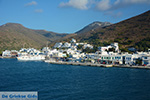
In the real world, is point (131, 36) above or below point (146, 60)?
above

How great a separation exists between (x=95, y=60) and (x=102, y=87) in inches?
1667

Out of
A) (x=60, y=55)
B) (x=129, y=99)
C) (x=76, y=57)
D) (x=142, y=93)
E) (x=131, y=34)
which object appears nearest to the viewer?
(x=129, y=99)

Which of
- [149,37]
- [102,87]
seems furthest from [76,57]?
[102,87]

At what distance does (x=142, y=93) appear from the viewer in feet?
78.1

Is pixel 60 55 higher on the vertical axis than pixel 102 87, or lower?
higher

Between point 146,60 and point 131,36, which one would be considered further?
point 131,36

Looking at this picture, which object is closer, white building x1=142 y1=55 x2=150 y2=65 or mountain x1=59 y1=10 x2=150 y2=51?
white building x1=142 y1=55 x2=150 y2=65

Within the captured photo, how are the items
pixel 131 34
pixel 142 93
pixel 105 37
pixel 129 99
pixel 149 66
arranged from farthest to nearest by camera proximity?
pixel 105 37, pixel 131 34, pixel 149 66, pixel 142 93, pixel 129 99

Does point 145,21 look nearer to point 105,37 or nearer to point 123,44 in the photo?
point 105,37

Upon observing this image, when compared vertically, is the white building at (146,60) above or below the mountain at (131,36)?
below

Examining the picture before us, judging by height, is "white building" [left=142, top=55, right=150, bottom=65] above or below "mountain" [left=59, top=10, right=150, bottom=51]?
below

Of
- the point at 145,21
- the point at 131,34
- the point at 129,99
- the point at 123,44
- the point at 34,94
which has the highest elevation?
the point at 145,21

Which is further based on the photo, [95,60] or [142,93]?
[95,60]

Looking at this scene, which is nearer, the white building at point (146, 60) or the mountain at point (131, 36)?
the white building at point (146, 60)
